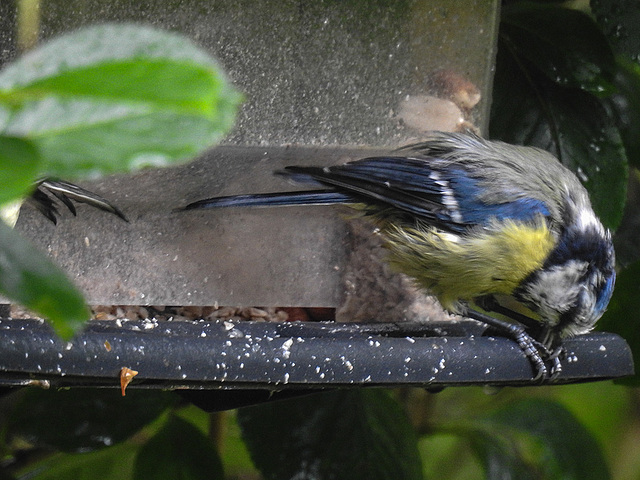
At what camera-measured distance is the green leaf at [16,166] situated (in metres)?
0.44

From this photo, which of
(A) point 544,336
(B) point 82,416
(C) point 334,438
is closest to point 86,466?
(B) point 82,416

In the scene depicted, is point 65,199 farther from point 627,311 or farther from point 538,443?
point 538,443

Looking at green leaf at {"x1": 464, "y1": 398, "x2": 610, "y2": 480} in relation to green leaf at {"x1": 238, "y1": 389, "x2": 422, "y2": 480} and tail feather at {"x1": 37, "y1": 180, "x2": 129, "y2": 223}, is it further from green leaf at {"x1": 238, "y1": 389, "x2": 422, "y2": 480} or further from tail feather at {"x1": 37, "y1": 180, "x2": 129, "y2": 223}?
tail feather at {"x1": 37, "y1": 180, "x2": 129, "y2": 223}

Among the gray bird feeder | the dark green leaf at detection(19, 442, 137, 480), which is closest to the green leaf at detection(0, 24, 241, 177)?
the gray bird feeder

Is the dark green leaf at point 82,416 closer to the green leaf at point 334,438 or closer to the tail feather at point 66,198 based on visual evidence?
the green leaf at point 334,438

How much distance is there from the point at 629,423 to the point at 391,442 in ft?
7.09

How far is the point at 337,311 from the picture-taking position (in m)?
2.08

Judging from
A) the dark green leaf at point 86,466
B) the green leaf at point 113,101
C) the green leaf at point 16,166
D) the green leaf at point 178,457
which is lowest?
the dark green leaf at point 86,466

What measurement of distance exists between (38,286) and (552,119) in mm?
2028

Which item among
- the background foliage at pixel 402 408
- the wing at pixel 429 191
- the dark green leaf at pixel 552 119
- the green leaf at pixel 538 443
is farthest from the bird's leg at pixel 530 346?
the green leaf at pixel 538 443

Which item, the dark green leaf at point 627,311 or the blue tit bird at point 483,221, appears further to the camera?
the dark green leaf at point 627,311

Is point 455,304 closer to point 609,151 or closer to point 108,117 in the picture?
point 609,151

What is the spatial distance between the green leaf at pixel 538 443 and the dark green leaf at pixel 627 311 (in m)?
0.60

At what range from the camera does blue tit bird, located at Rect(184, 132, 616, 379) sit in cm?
189
